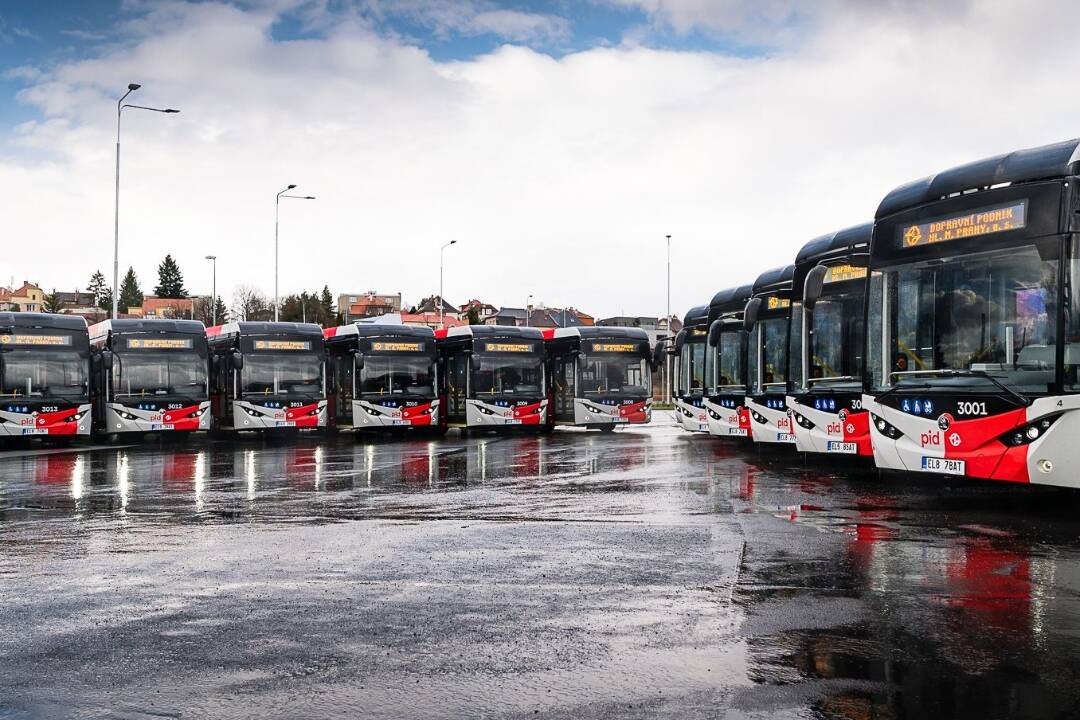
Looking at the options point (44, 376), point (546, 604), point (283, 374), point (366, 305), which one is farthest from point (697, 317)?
point (366, 305)

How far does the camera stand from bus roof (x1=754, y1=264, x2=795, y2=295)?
20.8 meters

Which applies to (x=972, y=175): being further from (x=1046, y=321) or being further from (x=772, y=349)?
(x=772, y=349)

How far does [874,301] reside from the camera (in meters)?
13.1

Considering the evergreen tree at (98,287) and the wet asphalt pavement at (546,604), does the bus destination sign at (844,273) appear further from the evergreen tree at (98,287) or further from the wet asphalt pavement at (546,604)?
the evergreen tree at (98,287)

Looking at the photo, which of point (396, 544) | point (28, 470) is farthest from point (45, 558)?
point (28, 470)

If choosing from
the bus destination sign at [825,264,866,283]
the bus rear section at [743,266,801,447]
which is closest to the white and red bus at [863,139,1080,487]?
the bus destination sign at [825,264,866,283]

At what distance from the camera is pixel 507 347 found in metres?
32.9

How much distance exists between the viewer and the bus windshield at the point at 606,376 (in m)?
33.2

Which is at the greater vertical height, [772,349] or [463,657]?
[772,349]

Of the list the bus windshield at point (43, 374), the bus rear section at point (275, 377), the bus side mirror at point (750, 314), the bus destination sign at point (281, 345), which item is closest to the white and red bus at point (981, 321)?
the bus side mirror at point (750, 314)

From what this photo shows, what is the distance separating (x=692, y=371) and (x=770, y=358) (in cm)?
694

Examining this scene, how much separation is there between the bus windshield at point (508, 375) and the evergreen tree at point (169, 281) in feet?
468

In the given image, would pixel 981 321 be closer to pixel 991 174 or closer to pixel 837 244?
pixel 991 174

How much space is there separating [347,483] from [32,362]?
1531 centimetres
